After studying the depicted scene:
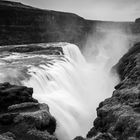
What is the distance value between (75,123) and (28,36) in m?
38.0

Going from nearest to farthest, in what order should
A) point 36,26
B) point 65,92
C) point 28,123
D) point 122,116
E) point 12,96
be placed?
1. point 122,116
2. point 28,123
3. point 12,96
4. point 65,92
5. point 36,26

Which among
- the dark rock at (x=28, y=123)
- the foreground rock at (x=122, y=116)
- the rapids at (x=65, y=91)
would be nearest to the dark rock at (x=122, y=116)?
the foreground rock at (x=122, y=116)

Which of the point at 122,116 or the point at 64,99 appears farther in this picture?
the point at 64,99

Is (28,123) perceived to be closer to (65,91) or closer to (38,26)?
(65,91)

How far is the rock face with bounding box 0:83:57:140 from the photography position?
918cm

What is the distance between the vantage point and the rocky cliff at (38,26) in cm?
4638

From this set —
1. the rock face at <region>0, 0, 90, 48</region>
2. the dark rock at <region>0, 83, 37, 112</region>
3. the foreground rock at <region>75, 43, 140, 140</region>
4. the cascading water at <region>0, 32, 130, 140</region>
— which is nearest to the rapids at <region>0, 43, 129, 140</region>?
the cascading water at <region>0, 32, 130, 140</region>

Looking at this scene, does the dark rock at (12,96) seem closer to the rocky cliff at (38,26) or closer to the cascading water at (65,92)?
the cascading water at (65,92)

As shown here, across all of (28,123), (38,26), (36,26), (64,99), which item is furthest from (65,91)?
(38,26)

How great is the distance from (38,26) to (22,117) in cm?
4434

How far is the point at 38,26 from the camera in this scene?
5281cm

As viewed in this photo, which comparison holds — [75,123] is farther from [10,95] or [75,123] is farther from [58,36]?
[58,36]

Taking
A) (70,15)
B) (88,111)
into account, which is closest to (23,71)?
(88,111)

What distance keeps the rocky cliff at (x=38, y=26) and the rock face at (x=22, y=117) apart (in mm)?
34637
